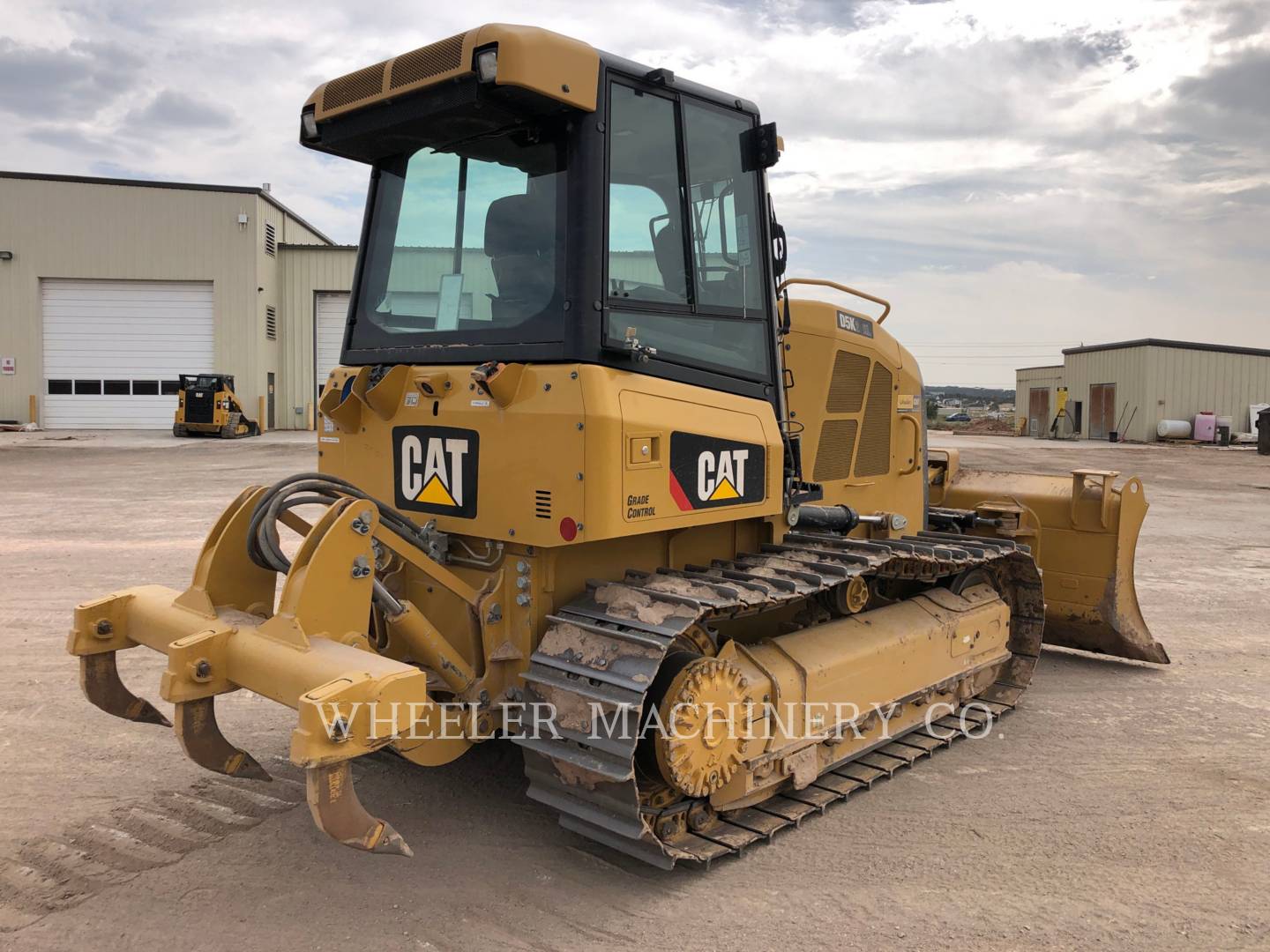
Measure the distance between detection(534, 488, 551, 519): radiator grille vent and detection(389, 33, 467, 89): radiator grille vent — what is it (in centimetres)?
164

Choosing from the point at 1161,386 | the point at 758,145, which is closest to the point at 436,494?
the point at 758,145

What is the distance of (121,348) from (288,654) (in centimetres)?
3192

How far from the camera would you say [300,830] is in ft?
13.8

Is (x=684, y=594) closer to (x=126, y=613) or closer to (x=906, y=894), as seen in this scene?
(x=906, y=894)

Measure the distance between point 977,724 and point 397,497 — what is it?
3506 mm

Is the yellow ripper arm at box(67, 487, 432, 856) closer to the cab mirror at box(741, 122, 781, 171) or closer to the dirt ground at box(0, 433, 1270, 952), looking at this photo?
the dirt ground at box(0, 433, 1270, 952)

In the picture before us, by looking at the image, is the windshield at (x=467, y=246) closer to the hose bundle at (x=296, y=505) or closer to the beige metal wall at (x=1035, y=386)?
the hose bundle at (x=296, y=505)

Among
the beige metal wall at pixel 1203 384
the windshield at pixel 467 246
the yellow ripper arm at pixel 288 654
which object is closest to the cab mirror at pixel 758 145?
the windshield at pixel 467 246

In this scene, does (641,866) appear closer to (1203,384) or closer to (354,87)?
(354,87)

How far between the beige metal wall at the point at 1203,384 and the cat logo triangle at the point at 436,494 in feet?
123

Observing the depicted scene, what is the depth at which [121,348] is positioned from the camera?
31.4 meters

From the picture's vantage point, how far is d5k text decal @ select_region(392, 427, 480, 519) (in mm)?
4176

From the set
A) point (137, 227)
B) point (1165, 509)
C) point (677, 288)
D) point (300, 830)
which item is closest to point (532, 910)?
point (300, 830)

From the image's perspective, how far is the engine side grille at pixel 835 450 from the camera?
5.56m
